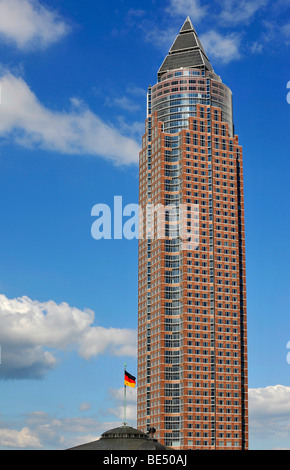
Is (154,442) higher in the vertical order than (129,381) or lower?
lower

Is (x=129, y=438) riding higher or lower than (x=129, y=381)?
lower

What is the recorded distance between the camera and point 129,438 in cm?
15700

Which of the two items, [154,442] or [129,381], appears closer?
[154,442]
